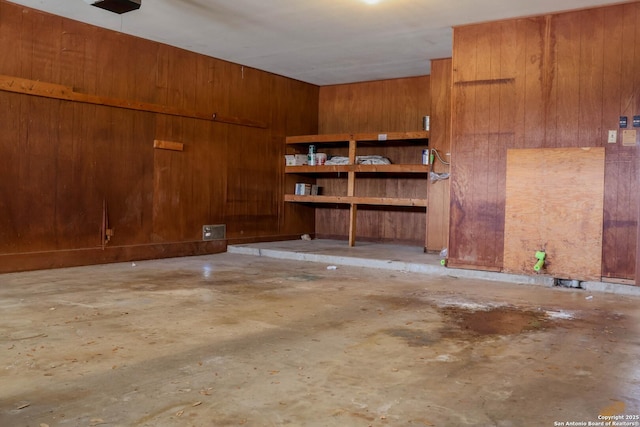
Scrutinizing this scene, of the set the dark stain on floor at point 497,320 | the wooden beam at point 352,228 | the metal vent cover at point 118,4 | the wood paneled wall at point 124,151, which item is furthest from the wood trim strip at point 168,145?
the dark stain on floor at point 497,320

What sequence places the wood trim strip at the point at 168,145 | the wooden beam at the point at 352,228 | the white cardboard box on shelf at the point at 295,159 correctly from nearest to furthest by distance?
the wood trim strip at the point at 168,145
the wooden beam at the point at 352,228
the white cardboard box on shelf at the point at 295,159

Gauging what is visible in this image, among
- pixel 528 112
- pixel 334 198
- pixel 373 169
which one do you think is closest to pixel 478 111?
pixel 528 112

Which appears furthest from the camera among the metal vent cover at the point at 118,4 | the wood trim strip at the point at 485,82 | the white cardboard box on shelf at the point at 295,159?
the white cardboard box on shelf at the point at 295,159

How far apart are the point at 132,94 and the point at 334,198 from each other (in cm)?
305

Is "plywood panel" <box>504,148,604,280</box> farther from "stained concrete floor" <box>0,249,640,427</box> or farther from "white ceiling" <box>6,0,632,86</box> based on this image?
"white ceiling" <box>6,0,632,86</box>

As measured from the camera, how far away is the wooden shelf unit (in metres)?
7.17

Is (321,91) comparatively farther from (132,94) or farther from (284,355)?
(284,355)

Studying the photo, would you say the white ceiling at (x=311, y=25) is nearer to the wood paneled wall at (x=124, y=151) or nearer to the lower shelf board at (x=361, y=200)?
the wood paneled wall at (x=124, y=151)

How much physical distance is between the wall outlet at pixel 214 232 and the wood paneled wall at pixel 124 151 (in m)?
0.10

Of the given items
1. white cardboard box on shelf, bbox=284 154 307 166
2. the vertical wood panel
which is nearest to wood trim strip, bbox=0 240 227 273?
white cardboard box on shelf, bbox=284 154 307 166

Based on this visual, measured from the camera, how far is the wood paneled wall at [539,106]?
16.2ft

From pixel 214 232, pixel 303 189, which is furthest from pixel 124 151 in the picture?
pixel 303 189

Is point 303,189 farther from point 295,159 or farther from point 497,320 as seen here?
point 497,320

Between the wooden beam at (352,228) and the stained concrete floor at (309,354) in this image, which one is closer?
the stained concrete floor at (309,354)
